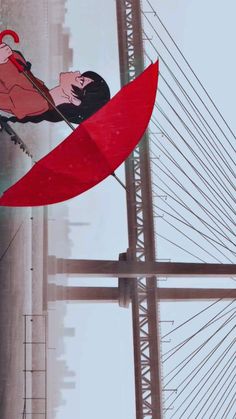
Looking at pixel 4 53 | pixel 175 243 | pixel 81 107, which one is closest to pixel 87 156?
pixel 81 107

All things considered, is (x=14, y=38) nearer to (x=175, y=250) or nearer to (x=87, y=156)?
(x=87, y=156)

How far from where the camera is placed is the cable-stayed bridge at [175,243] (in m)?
1.91

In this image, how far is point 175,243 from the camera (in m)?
1.99

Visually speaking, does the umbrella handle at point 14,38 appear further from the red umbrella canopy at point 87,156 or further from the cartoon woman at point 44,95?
the red umbrella canopy at point 87,156

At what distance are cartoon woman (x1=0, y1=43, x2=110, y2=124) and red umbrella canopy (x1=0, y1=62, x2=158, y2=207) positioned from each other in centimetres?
4

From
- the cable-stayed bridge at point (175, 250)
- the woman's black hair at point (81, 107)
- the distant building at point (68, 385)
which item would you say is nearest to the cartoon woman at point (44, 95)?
the woman's black hair at point (81, 107)

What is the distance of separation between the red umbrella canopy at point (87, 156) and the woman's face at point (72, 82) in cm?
9

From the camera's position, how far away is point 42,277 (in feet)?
5.90

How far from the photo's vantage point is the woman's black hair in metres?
1.71

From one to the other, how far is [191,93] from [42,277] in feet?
2.63

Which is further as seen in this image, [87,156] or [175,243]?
[175,243]

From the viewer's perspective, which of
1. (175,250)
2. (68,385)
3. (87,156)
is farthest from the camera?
(175,250)

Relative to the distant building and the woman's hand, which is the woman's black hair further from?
the distant building

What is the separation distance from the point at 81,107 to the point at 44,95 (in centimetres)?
11
